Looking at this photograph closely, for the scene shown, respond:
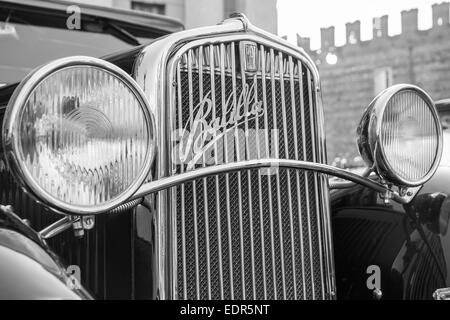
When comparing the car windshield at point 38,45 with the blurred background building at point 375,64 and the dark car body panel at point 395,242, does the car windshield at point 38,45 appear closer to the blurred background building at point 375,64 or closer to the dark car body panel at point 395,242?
the dark car body panel at point 395,242

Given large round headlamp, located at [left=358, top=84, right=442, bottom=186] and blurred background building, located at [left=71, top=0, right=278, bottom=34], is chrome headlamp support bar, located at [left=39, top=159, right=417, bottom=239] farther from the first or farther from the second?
blurred background building, located at [left=71, top=0, right=278, bottom=34]

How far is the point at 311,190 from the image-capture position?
1.79 meters

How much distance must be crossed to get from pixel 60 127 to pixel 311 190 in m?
0.73

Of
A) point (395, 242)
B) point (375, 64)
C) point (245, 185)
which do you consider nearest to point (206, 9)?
point (395, 242)

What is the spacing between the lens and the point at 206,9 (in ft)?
46.3

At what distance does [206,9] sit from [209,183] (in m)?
12.9

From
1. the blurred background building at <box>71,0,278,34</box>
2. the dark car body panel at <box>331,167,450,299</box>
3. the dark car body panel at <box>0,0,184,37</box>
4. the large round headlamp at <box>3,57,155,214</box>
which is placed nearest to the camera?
the large round headlamp at <box>3,57,155,214</box>

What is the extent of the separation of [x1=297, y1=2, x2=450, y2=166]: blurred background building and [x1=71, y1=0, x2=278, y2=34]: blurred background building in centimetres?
1613

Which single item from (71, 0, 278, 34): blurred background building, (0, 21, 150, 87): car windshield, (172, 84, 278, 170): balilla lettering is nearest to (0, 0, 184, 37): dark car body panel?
(0, 21, 150, 87): car windshield

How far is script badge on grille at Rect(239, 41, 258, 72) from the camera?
1676 millimetres

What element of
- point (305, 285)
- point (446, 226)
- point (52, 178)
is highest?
point (52, 178)

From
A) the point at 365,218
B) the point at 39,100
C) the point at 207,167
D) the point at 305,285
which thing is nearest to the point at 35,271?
the point at 39,100

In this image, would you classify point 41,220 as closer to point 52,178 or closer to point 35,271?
point 52,178

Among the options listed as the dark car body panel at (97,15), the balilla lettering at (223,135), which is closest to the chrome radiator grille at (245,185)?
the balilla lettering at (223,135)
